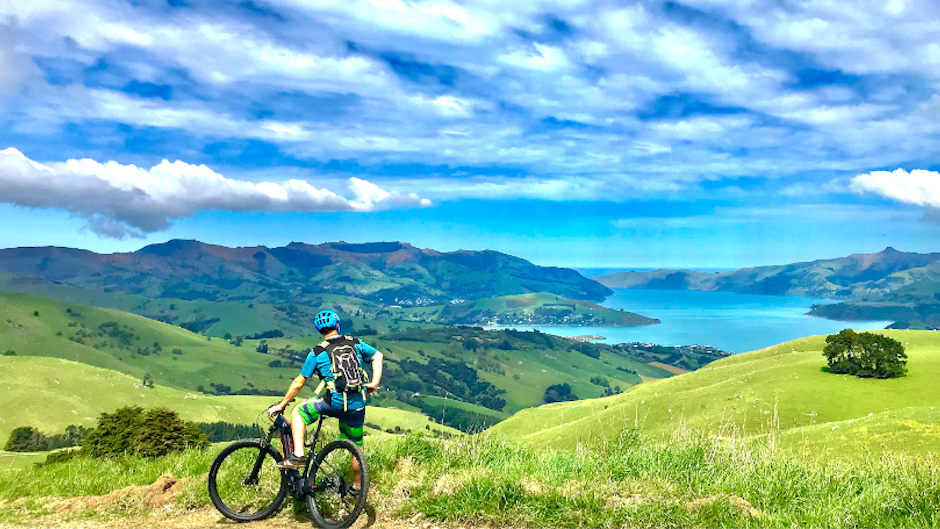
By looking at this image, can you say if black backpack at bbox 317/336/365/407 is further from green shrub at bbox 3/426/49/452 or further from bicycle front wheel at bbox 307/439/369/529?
green shrub at bbox 3/426/49/452

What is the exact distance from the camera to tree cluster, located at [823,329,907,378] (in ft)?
232

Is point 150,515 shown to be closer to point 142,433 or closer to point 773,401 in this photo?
point 142,433

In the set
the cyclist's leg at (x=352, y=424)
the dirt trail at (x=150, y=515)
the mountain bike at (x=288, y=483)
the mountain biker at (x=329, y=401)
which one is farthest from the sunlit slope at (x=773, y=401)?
the dirt trail at (x=150, y=515)

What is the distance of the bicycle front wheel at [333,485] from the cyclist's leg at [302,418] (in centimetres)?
38

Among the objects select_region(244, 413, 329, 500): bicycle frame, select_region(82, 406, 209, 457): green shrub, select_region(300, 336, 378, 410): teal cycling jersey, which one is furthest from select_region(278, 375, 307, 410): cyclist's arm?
select_region(82, 406, 209, 457): green shrub

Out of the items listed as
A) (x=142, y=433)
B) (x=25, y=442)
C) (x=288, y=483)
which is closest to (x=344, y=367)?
(x=288, y=483)

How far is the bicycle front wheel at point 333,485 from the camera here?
8.41m

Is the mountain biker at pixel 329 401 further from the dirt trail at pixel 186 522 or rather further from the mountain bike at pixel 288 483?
the dirt trail at pixel 186 522

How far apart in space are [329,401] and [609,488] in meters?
4.58

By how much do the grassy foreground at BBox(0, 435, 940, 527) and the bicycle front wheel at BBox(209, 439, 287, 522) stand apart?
44cm

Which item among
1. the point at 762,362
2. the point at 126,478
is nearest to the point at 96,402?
the point at 762,362

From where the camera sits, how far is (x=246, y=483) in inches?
371

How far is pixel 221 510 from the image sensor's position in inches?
348

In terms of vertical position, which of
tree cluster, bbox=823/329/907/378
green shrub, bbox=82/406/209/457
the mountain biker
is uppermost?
the mountain biker
